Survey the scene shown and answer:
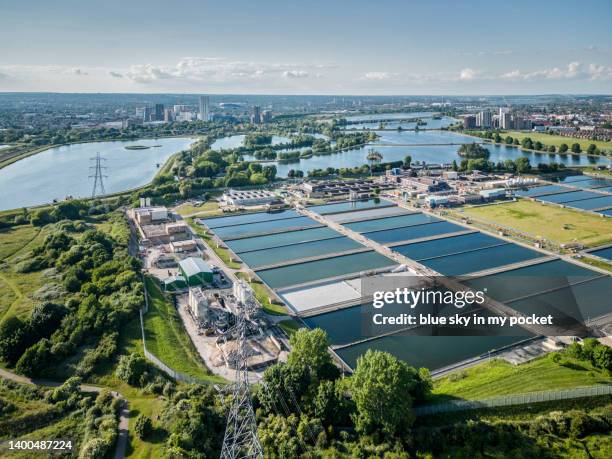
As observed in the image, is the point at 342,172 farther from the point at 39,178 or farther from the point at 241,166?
the point at 39,178

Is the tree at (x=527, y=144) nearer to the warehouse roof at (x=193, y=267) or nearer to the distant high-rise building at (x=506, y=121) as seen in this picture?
the distant high-rise building at (x=506, y=121)

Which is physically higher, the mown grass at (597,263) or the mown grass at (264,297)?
the mown grass at (597,263)

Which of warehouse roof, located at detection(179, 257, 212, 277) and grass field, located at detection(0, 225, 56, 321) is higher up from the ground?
warehouse roof, located at detection(179, 257, 212, 277)

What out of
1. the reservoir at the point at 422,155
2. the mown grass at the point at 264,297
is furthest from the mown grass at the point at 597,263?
the reservoir at the point at 422,155

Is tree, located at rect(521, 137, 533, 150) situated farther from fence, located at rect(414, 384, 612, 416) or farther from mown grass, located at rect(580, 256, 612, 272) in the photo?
fence, located at rect(414, 384, 612, 416)

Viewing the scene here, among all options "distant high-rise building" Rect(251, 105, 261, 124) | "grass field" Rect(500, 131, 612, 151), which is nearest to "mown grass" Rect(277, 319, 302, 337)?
"grass field" Rect(500, 131, 612, 151)

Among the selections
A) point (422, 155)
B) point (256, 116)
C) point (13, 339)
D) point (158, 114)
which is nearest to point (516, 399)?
point (13, 339)

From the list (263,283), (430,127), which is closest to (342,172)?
(263,283)
